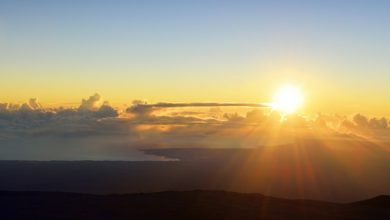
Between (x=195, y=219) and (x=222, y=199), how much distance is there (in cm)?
852

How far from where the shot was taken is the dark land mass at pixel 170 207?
4162 cm

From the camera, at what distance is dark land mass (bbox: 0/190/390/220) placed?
137ft

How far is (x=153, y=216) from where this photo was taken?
4112 cm

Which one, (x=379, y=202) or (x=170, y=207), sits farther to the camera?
(x=379, y=202)

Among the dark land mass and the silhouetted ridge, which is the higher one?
the silhouetted ridge

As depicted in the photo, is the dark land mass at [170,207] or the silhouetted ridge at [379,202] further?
the silhouetted ridge at [379,202]

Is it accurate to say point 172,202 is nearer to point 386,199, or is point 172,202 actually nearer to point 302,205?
point 302,205

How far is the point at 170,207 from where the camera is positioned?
44.2 m

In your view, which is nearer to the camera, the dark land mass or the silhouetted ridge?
the dark land mass

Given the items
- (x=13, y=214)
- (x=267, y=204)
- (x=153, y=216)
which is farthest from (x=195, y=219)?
(x=13, y=214)

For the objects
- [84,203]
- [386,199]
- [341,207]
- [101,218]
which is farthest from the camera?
[386,199]

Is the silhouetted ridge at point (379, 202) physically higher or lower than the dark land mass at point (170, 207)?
higher

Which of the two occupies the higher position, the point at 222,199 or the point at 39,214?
the point at 222,199

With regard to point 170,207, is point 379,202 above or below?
above
